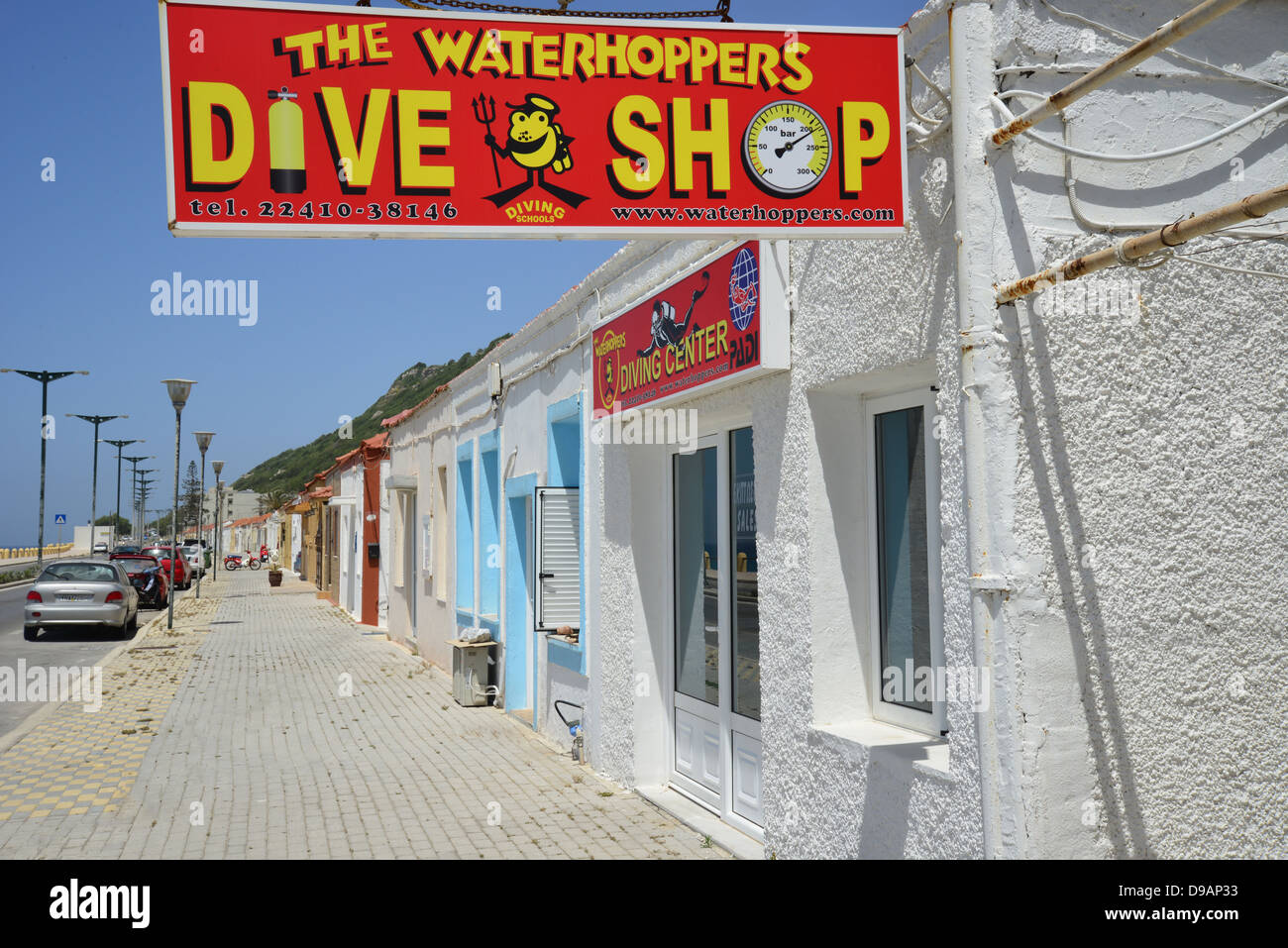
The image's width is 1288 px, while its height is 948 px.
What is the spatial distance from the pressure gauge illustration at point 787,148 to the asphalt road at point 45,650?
10.2 metres

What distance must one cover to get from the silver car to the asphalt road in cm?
36

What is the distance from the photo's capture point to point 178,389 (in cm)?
2200

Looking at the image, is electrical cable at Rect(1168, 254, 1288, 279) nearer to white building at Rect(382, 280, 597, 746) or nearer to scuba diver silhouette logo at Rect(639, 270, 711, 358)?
Answer: scuba diver silhouette logo at Rect(639, 270, 711, 358)

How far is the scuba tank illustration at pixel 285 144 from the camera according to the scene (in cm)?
341

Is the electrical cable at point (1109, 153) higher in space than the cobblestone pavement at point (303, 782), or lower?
higher

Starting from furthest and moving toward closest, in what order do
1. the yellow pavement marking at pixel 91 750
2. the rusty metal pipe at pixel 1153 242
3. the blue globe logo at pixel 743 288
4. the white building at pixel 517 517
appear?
1. the white building at pixel 517 517
2. the yellow pavement marking at pixel 91 750
3. the blue globe logo at pixel 743 288
4. the rusty metal pipe at pixel 1153 242

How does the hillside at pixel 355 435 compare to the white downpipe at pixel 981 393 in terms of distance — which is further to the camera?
the hillside at pixel 355 435

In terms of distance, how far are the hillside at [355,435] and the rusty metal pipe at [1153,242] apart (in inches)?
3982

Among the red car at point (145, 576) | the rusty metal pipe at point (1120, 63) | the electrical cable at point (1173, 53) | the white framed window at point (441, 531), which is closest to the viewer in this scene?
the rusty metal pipe at point (1120, 63)

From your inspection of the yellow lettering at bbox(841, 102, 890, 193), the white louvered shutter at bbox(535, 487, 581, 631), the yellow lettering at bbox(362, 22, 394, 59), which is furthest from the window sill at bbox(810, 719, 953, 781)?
the white louvered shutter at bbox(535, 487, 581, 631)

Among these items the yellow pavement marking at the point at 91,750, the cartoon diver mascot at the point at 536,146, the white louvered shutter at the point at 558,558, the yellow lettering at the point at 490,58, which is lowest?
the yellow pavement marking at the point at 91,750

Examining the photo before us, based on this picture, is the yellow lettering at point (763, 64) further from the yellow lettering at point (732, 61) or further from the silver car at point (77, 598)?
the silver car at point (77, 598)

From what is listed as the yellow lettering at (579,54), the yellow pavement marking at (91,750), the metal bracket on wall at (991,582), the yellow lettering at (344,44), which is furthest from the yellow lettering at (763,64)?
the yellow pavement marking at (91,750)

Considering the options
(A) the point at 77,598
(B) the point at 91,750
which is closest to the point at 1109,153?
(B) the point at 91,750
